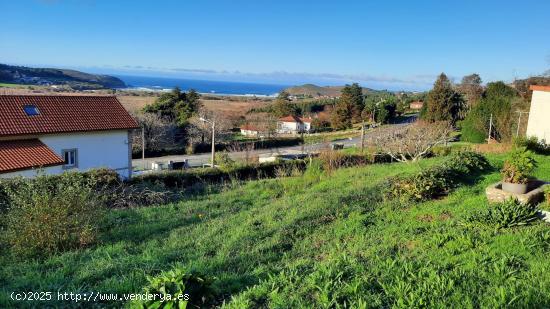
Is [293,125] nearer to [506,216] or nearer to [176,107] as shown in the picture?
[176,107]

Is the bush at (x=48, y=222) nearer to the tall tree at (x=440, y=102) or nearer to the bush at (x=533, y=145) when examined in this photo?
the bush at (x=533, y=145)

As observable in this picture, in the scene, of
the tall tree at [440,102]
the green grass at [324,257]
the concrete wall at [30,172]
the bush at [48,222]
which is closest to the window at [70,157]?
the concrete wall at [30,172]

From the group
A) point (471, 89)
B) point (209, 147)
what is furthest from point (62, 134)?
point (471, 89)

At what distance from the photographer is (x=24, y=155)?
654 inches

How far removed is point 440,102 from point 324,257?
47.3 m

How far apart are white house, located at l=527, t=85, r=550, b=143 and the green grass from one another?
40.6ft

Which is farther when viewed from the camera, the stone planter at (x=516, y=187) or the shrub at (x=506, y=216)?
the stone planter at (x=516, y=187)

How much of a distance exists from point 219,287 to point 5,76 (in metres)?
112

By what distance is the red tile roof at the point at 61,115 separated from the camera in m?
18.1

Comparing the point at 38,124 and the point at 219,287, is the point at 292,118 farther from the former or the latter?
the point at 219,287

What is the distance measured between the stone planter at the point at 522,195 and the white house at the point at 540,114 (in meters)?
13.3

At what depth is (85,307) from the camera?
3.90 meters

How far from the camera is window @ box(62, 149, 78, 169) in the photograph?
1972cm

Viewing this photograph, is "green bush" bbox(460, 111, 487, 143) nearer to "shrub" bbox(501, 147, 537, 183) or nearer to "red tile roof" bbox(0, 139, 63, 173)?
"shrub" bbox(501, 147, 537, 183)
